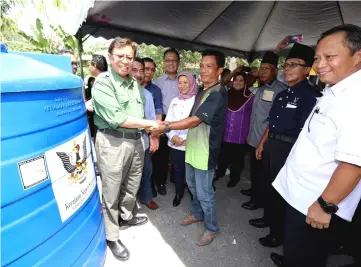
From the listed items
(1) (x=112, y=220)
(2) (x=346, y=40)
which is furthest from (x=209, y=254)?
(2) (x=346, y=40)

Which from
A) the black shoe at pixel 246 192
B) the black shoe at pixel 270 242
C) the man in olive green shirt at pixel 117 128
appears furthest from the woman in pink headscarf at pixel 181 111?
the black shoe at pixel 270 242

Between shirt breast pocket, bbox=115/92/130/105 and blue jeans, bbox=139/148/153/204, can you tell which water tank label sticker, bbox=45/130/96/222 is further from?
blue jeans, bbox=139/148/153/204

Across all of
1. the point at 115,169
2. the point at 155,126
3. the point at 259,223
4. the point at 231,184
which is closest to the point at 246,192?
the point at 231,184

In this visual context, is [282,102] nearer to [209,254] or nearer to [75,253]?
[209,254]

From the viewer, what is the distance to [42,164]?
119 centimetres

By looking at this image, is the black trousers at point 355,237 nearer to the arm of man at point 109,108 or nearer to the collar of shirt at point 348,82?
the collar of shirt at point 348,82

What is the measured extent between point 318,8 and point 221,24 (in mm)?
1664

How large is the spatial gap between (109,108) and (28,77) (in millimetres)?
814

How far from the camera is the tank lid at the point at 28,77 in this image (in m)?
1.03

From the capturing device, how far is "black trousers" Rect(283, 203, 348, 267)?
146 centimetres

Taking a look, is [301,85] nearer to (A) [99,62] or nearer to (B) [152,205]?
(B) [152,205]

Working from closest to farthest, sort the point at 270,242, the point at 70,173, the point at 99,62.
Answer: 1. the point at 70,173
2. the point at 270,242
3. the point at 99,62

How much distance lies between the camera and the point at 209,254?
229 cm

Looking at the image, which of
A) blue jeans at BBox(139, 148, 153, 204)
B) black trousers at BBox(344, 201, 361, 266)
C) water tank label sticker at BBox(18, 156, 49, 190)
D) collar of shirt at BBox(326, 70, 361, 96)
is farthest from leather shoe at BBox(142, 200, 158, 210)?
collar of shirt at BBox(326, 70, 361, 96)
